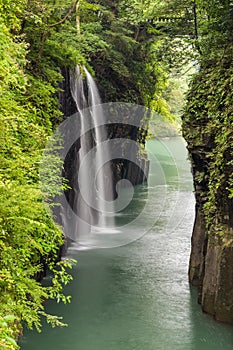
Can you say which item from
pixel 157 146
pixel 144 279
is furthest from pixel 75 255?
pixel 157 146

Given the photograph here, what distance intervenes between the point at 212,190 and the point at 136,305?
3.46 meters

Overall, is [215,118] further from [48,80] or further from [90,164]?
[90,164]

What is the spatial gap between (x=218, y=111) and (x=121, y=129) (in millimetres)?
12768

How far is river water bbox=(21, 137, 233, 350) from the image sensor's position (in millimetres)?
9391

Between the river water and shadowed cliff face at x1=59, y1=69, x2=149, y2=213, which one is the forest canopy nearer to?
the river water

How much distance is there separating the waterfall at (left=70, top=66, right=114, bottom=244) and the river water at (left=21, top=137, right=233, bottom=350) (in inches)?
70.0

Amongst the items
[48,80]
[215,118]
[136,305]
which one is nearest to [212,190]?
[215,118]

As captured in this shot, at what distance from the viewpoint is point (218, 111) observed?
33.4 feet

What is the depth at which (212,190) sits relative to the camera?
1001 centimetres

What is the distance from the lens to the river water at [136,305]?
9.39 meters

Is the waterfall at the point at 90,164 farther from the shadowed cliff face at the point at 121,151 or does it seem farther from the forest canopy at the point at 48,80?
the forest canopy at the point at 48,80

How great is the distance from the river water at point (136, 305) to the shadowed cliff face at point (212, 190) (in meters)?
0.53

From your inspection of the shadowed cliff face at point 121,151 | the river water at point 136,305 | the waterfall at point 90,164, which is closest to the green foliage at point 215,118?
the river water at point 136,305

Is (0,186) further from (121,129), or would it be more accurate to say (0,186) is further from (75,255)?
(121,129)
